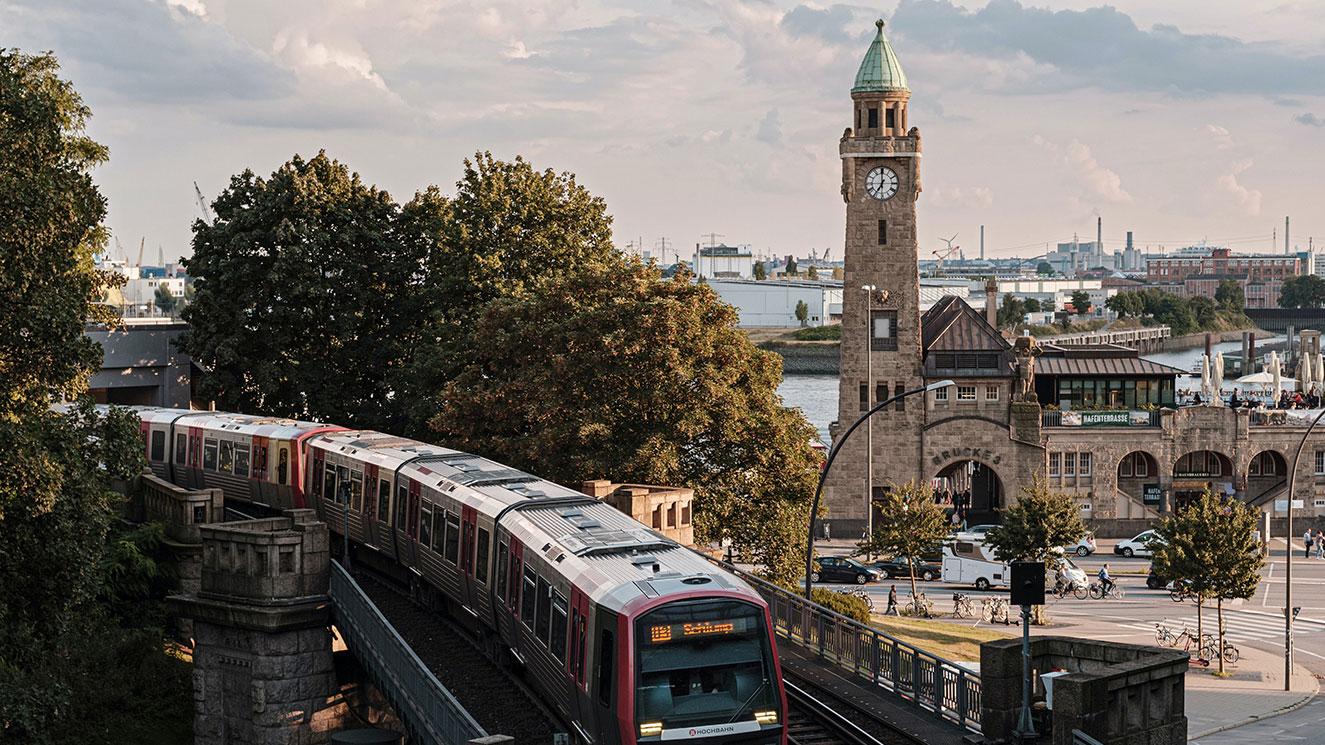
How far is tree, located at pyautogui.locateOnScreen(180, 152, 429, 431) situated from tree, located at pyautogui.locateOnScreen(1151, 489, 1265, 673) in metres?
28.5

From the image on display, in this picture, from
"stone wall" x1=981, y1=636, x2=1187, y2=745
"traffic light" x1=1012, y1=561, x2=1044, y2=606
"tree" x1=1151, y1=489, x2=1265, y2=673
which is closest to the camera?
"stone wall" x1=981, y1=636, x2=1187, y2=745

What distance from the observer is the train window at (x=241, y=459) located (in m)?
43.1

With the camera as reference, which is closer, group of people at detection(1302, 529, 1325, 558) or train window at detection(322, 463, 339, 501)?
train window at detection(322, 463, 339, 501)

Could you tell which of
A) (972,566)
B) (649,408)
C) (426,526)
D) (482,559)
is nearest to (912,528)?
(972,566)

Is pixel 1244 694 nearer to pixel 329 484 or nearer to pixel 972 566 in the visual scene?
pixel 972 566

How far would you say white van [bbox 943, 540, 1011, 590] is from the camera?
67.8 meters

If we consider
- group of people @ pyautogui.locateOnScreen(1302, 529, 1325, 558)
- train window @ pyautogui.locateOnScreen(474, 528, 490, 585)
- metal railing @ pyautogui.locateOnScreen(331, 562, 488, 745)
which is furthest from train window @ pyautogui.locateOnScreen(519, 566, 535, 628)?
group of people @ pyautogui.locateOnScreen(1302, 529, 1325, 558)

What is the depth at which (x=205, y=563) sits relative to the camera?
105ft

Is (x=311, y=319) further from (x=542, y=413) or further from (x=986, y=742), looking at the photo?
(x=986, y=742)

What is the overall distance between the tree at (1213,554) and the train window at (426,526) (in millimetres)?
32577

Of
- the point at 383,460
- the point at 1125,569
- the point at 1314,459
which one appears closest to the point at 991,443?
the point at 1125,569

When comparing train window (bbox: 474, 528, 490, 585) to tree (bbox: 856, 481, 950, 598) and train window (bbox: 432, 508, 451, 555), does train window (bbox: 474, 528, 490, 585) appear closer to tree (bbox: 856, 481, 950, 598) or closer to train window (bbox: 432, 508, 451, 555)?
train window (bbox: 432, 508, 451, 555)

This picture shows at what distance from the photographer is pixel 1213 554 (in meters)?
55.1

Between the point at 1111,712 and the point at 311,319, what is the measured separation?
4407 cm
